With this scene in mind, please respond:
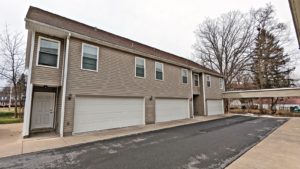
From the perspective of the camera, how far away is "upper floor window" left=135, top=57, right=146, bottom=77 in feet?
37.8

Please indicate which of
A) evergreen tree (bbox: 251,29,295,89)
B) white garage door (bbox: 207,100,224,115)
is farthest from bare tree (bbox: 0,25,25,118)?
evergreen tree (bbox: 251,29,295,89)

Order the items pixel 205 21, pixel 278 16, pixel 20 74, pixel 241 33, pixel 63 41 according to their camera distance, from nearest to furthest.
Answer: pixel 63 41, pixel 20 74, pixel 278 16, pixel 241 33, pixel 205 21

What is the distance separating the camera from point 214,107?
63.5 ft

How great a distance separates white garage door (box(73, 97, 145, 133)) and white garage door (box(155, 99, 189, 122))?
5.79ft

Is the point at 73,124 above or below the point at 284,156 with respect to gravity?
above

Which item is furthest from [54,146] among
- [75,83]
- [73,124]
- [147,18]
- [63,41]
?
[147,18]

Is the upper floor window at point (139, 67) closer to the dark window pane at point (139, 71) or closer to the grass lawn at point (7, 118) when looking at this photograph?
the dark window pane at point (139, 71)

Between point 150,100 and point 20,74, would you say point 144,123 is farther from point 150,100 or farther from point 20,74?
point 20,74

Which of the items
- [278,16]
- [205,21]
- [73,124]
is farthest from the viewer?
[205,21]

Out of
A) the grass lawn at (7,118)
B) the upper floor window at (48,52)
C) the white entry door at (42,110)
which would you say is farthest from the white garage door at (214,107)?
the grass lawn at (7,118)

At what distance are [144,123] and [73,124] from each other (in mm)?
4747

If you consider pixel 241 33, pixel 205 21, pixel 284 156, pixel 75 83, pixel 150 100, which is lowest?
pixel 284 156

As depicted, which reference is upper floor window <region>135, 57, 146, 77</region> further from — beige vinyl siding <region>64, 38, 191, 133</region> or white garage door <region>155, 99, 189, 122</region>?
white garage door <region>155, 99, 189, 122</region>

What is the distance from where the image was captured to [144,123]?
1130 centimetres
